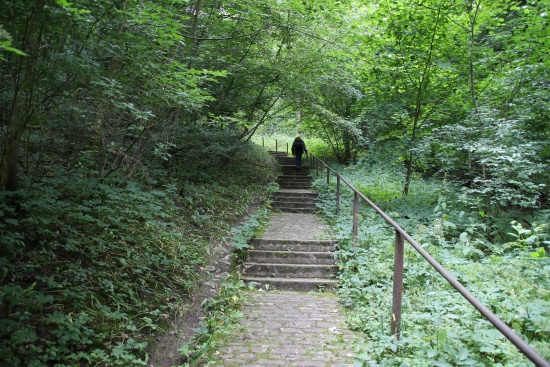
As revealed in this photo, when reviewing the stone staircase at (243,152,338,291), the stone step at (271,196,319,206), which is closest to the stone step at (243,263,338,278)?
the stone staircase at (243,152,338,291)

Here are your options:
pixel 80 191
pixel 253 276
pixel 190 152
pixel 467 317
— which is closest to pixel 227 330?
pixel 253 276

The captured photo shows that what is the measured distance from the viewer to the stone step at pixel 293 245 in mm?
6617

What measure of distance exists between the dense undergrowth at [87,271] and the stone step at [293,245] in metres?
1.00

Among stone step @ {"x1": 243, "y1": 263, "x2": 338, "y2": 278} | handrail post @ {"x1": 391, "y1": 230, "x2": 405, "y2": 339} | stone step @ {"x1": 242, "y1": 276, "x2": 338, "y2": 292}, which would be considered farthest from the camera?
stone step @ {"x1": 243, "y1": 263, "x2": 338, "y2": 278}

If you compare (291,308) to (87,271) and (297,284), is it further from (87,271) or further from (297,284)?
(87,271)

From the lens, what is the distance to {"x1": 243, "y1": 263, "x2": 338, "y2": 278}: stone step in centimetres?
574

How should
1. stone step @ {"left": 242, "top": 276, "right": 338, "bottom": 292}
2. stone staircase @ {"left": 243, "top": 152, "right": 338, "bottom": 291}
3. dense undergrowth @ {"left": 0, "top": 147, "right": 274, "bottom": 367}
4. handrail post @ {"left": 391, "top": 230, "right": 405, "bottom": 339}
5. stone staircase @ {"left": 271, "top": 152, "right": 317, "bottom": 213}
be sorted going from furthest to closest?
stone staircase @ {"left": 271, "top": 152, "right": 317, "bottom": 213}, stone staircase @ {"left": 243, "top": 152, "right": 338, "bottom": 291}, stone step @ {"left": 242, "top": 276, "right": 338, "bottom": 292}, handrail post @ {"left": 391, "top": 230, "right": 405, "bottom": 339}, dense undergrowth @ {"left": 0, "top": 147, "right": 274, "bottom": 367}

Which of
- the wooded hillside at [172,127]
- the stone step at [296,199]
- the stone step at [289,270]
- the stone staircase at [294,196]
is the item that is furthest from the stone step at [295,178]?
the stone step at [289,270]

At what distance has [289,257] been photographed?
6270 millimetres

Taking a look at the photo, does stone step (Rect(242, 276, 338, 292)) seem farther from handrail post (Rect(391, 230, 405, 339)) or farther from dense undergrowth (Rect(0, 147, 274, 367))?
handrail post (Rect(391, 230, 405, 339))

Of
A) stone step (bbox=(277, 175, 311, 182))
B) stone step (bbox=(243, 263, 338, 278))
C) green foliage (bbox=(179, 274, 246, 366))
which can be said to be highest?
stone step (bbox=(277, 175, 311, 182))

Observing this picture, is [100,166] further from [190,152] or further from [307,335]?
[307,335]

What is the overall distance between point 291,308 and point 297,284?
33.0 inches

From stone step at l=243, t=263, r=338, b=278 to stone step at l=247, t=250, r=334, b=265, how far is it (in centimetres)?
30
